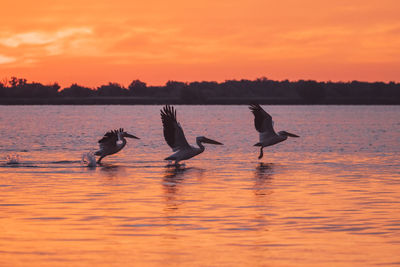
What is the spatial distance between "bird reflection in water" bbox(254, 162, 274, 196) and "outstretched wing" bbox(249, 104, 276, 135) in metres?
1.72

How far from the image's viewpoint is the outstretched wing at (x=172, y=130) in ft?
65.0

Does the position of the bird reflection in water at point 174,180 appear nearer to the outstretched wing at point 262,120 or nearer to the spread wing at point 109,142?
the spread wing at point 109,142

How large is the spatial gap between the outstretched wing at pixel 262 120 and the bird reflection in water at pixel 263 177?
5.64 feet

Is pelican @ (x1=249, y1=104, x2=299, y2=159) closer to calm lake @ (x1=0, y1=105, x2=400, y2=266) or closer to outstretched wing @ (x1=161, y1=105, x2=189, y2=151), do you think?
calm lake @ (x1=0, y1=105, x2=400, y2=266)

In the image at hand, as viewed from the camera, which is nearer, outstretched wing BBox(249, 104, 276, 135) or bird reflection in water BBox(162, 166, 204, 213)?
bird reflection in water BBox(162, 166, 204, 213)

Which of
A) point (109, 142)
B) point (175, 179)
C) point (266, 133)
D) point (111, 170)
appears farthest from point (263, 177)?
point (266, 133)

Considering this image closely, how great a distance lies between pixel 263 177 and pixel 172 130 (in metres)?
3.01

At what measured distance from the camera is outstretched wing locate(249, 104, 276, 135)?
2406 cm

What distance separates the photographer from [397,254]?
9094 mm

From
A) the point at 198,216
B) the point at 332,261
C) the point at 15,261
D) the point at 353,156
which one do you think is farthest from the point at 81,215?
the point at 353,156

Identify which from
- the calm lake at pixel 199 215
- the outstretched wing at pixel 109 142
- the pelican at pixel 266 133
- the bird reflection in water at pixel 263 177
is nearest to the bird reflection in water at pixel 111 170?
the calm lake at pixel 199 215

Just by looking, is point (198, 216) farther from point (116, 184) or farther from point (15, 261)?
point (116, 184)

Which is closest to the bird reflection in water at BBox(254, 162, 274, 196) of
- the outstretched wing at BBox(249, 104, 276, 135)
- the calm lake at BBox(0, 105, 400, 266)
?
the calm lake at BBox(0, 105, 400, 266)

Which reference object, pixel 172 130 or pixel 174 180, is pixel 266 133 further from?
pixel 174 180
